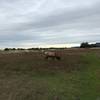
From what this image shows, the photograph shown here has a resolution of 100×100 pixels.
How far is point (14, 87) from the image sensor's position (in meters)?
13.2

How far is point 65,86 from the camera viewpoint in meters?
13.2

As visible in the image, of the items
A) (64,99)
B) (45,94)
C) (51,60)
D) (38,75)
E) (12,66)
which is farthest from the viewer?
(51,60)

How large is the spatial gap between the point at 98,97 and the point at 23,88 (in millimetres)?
3702

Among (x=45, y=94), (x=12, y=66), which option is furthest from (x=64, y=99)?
(x=12, y=66)

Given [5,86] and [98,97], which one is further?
[5,86]

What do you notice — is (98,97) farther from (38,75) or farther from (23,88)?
(38,75)

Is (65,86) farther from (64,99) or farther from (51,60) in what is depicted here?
(51,60)

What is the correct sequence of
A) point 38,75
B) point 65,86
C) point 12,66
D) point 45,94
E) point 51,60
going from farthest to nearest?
point 51,60, point 12,66, point 38,75, point 65,86, point 45,94

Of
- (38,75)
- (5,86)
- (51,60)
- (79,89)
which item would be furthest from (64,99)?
(51,60)

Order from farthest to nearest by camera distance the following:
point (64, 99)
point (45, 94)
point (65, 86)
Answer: point (65, 86) < point (45, 94) < point (64, 99)

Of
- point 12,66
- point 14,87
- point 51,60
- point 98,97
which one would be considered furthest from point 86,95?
point 51,60

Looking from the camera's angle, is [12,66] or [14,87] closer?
[14,87]

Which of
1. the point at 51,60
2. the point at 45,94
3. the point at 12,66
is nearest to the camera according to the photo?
the point at 45,94

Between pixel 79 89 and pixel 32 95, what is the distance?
2304 mm
